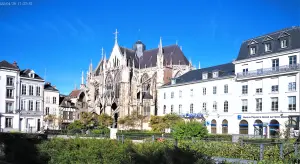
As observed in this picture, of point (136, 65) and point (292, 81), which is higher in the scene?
point (136, 65)

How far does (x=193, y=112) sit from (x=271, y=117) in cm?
1534

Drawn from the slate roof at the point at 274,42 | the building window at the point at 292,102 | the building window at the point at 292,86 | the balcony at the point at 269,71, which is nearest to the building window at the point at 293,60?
the balcony at the point at 269,71

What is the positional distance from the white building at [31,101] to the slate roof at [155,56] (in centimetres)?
2583

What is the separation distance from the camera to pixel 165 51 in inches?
3127

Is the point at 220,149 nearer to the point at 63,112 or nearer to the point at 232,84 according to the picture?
the point at 232,84

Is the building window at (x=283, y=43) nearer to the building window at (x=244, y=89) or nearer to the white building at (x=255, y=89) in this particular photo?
the white building at (x=255, y=89)

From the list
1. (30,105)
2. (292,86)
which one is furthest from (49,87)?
(292,86)

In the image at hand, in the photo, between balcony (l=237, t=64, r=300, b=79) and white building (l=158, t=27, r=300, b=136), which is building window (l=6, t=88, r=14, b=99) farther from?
balcony (l=237, t=64, r=300, b=79)

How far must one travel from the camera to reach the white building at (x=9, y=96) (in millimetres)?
55594

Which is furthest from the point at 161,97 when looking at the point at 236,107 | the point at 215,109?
the point at 236,107

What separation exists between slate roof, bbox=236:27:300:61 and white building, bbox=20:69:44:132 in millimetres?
36688

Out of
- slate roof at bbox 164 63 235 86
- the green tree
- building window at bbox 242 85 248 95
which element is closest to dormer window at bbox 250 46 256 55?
slate roof at bbox 164 63 235 86

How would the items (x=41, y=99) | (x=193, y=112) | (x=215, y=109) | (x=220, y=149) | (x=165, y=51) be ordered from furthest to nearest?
(x=165, y=51) < (x=41, y=99) < (x=193, y=112) < (x=215, y=109) < (x=220, y=149)

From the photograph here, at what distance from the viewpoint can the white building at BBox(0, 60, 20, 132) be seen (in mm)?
55594
